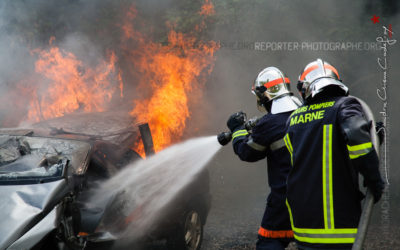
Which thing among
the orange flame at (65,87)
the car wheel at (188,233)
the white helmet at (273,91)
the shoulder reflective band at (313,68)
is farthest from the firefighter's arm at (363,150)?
the orange flame at (65,87)

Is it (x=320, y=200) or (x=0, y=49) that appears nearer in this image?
(x=320, y=200)

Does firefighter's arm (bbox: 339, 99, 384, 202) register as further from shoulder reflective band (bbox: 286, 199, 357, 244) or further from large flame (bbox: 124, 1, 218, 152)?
large flame (bbox: 124, 1, 218, 152)

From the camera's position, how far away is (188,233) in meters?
4.68

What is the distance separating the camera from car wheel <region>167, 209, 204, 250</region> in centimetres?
439

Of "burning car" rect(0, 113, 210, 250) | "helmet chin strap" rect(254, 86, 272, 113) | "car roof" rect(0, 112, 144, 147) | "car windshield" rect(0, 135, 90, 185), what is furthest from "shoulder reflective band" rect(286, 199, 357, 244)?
"car roof" rect(0, 112, 144, 147)

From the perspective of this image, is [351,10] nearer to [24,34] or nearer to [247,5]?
[247,5]

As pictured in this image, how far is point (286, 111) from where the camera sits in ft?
10.7

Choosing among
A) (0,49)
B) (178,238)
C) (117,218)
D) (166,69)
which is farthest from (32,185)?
(0,49)

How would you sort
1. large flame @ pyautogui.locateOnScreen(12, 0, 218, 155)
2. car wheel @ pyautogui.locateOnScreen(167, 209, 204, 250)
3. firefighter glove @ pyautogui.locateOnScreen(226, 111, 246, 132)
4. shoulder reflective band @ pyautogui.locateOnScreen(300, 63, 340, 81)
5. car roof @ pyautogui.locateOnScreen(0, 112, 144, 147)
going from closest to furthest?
shoulder reflective band @ pyautogui.locateOnScreen(300, 63, 340, 81) → firefighter glove @ pyautogui.locateOnScreen(226, 111, 246, 132) → car wheel @ pyautogui.locateOnScreen(167, 209, 204, 250) → car roof @ pyautogui.locateOnScreen(0, 112, 144, 147) → large flame @ pyautogui.locateOnScreen(12, 0, 218, 155)

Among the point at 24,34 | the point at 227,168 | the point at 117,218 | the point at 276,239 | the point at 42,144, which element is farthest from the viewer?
the point at 227,168

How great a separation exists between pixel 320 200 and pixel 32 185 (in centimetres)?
230

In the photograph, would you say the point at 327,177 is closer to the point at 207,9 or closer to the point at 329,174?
the point at 329,174

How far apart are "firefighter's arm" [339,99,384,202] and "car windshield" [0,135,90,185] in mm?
2330

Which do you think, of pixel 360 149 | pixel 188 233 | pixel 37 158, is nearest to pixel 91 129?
pixel 37 158
